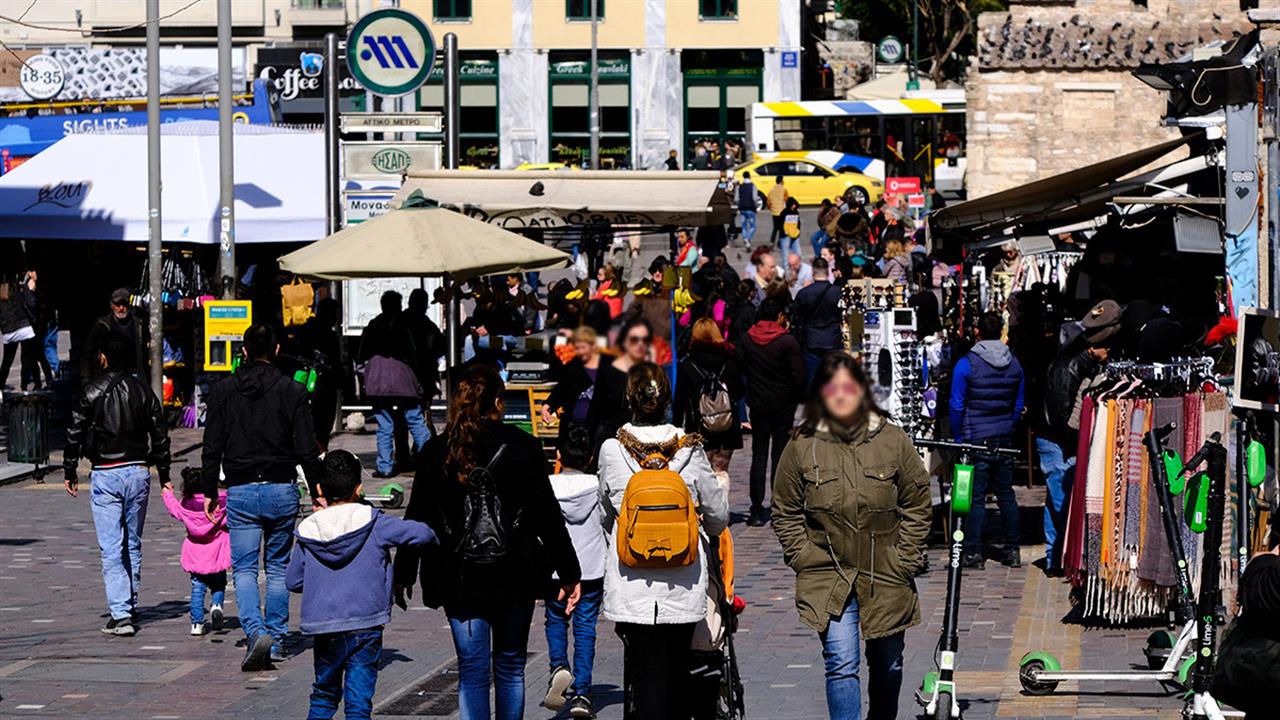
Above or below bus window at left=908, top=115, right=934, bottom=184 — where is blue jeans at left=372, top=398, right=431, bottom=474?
below

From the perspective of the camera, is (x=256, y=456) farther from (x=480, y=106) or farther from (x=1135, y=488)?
(x=480, y=106)

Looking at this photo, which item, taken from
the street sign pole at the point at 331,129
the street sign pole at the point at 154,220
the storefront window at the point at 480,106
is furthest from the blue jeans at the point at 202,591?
the storefront window at the point at 480,106

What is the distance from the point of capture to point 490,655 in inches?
314

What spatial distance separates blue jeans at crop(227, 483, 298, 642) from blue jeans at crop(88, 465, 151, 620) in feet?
4.21

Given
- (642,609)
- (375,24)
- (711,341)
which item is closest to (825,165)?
(375,24)

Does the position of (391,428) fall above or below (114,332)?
below

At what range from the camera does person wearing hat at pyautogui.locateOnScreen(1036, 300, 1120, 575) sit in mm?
12633

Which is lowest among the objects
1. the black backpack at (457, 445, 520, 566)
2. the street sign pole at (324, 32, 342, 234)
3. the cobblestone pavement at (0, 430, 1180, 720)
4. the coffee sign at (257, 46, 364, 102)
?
the cobblestone pavement at (0, 430, 1180, 720)

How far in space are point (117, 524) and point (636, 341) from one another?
7.15 meters

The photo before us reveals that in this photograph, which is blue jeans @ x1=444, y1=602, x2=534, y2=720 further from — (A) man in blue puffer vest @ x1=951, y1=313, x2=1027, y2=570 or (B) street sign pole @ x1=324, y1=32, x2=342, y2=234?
(B) street sign pole @ x1=324, y1=32, x2=342, y2=234

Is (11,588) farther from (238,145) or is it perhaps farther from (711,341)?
(238,145)

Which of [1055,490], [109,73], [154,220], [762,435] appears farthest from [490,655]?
[109,73]

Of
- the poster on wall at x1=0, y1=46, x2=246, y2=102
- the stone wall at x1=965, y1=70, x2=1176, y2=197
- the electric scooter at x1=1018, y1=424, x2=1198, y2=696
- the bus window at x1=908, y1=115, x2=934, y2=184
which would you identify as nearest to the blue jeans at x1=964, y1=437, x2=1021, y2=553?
the electric scooter at x1=1018, y1=424, x2=1198, y2=696

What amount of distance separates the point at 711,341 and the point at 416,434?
4793 mm
